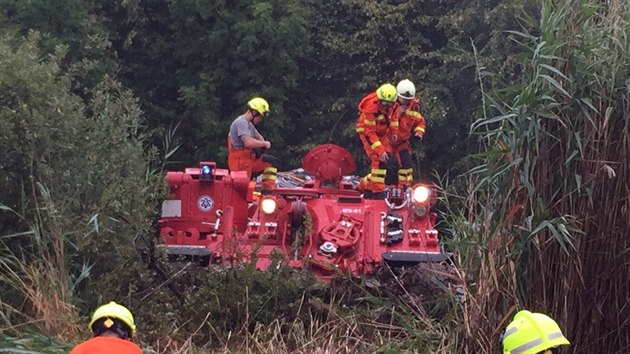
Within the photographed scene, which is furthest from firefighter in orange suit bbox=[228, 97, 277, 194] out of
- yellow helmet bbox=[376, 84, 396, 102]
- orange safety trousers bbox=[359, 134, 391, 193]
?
yellow helmet bbox=[376, 84, 396, 102]

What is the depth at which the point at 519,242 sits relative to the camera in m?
7.45

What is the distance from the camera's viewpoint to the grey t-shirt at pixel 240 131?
1234 cm

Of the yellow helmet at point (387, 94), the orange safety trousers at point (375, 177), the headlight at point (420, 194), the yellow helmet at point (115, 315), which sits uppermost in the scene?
the yellow helmet at point (387, 94)

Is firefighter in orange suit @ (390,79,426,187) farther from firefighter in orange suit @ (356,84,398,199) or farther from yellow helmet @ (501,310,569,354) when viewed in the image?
yellow helmet @ (501,310,569,354)

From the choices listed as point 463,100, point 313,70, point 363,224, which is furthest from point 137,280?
point 313,70

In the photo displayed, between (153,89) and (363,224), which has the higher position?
(153,89)

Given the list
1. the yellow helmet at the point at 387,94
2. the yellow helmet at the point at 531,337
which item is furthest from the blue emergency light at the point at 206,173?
the yellow helmet at the point at 531,337

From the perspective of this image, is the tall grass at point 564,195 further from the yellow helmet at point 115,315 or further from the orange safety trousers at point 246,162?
the orange safety trousers at point 246,162

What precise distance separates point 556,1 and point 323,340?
9.54 ft

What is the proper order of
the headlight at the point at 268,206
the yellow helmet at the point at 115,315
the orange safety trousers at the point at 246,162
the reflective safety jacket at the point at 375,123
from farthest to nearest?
the orange safety trousers at the point at 246,162 → the reflective safety jacket at the point at 375,123 → the headlight at the point at 268,206 → the yellow helmet at the point at 115,315

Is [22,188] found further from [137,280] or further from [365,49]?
[365,49]

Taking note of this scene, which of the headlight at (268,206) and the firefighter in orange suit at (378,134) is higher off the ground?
the firefighter in orange suit at (378,134)

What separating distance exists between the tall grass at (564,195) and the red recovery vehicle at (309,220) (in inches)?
107

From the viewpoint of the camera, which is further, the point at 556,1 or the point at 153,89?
the point at 153,89
